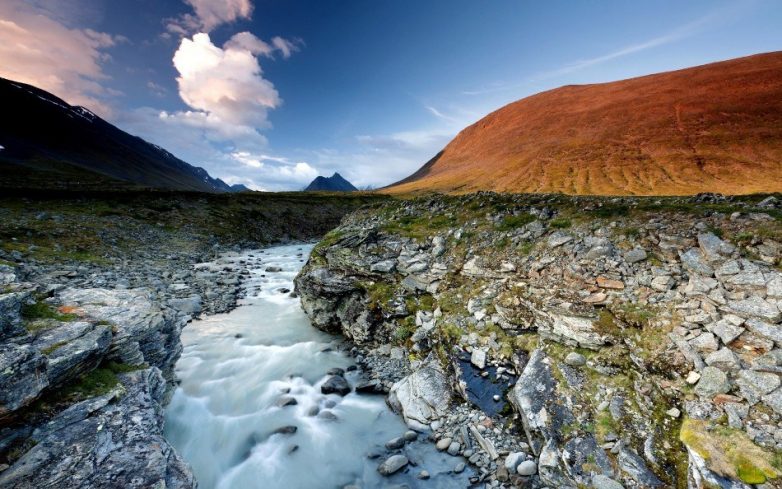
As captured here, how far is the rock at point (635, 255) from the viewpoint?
11062 mm

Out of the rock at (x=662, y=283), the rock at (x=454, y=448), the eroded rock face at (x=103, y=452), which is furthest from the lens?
the rock at (x=662, y=283)

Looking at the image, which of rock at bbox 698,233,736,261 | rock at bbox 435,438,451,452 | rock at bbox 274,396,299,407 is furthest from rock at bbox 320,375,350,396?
rock at bbox 698,233,736,261

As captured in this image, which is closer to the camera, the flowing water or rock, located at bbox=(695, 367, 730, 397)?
rock, located at bbox=(695, 367, 730, 397)

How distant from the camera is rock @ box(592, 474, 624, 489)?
23.3 feet

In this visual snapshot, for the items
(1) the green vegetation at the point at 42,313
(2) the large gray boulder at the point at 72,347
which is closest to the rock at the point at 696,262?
(2) the large gray boulder at the point at 72,347

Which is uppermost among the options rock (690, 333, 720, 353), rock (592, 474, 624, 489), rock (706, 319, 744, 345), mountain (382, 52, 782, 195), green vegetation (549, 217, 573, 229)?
mountain (382, 52, 782, 195)

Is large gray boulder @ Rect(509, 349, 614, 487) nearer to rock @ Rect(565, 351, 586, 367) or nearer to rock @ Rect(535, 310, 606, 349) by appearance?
rock @ Rect(565, 351, 586, 367)

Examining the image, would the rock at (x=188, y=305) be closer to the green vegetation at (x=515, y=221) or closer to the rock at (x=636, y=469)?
the green vegetation at (x=515, y=221)

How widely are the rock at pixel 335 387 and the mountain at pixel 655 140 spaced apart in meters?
59.0

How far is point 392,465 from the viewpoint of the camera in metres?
9.24

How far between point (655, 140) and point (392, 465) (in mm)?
86671

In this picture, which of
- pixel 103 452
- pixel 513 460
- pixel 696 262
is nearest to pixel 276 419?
pixel 103 452

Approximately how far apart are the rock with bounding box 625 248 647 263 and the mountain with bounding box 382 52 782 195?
51573mm

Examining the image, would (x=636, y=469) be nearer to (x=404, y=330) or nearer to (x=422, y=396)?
(x=422, y=396)
